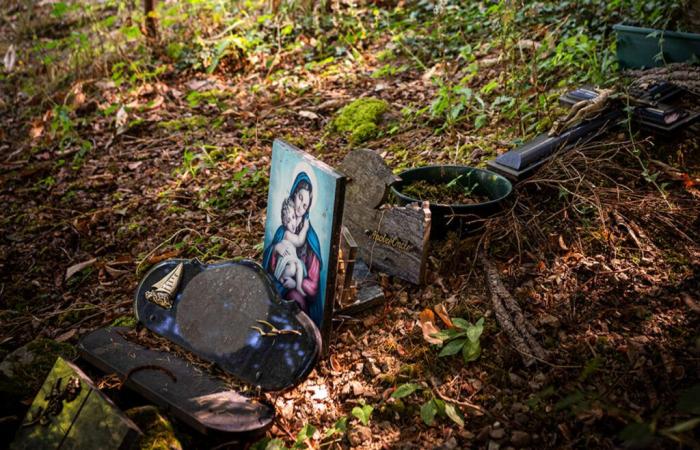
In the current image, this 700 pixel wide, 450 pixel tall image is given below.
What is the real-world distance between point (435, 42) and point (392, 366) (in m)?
4.12

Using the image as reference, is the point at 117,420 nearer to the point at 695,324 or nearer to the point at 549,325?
the point at 549,325

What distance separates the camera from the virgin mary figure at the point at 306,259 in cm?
267

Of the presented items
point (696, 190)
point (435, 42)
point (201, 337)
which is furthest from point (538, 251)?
point (435, 42)

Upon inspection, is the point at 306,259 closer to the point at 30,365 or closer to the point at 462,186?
the point at 462,186

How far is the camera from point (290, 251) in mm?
2854

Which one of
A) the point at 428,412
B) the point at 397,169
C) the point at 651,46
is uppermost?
the point at 651,46

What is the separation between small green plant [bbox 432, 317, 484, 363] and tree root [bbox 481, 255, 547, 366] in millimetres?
118

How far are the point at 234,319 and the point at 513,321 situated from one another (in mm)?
1298

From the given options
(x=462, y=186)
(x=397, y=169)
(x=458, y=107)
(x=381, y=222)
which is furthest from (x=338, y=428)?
(x=458, y=107)

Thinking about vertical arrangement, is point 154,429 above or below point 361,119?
below

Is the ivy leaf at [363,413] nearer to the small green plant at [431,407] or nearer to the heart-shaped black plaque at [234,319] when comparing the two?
the small green plant at [431,407]

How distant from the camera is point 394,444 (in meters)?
2.36

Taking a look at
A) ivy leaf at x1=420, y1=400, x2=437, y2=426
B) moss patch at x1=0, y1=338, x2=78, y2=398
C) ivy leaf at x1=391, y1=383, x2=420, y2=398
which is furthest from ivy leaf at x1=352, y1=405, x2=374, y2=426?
moss patch at x1=0, y1=338, x2=78, y2=398

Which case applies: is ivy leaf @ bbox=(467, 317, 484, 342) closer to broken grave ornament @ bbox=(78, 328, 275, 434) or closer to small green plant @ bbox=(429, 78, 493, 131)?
broken grave ornament @ bbox=(78, 328, 275, 434)
